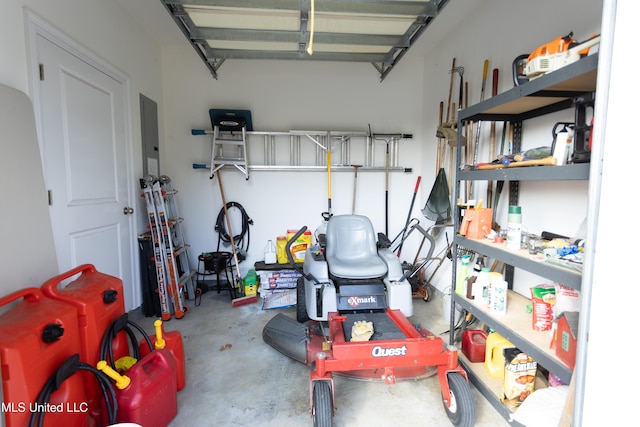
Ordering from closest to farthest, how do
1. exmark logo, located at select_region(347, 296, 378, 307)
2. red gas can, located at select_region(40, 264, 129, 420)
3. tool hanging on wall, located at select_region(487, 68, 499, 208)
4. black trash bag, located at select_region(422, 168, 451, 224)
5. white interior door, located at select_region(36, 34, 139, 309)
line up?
red gas can, located at select_region(40, 264, 129, 420)
white interior door, located at select_region(36, 34, 139, 309)
exmark logo, located at select_region(347, 296, 378, 307)
tool hanging on wall, located at select_region(487, 68, 499, 208)
black trash bag, located at select_region(422, 168, 451, 224)

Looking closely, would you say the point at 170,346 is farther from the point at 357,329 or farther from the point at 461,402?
the point at 461,402

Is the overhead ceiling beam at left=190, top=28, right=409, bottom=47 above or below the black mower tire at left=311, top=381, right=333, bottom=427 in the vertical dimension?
above

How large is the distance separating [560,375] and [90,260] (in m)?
2.86

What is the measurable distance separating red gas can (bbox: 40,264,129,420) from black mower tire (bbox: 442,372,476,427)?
1.66 metres

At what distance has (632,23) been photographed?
3.02 ft

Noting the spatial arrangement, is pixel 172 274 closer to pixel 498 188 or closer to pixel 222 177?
pixel 222 177

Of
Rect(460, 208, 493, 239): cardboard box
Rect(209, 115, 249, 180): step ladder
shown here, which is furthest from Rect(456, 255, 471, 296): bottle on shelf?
Rect(209, 115, 249, 180): step ladder

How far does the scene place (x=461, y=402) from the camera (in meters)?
1.52

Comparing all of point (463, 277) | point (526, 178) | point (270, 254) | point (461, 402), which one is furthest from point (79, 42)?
point (461, 402)

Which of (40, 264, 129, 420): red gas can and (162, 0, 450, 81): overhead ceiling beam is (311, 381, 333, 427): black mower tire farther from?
(162, 0, 450, 81): overhead ceiling beam

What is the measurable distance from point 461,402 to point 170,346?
153 centimetres

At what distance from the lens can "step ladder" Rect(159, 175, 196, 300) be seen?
3.09 m

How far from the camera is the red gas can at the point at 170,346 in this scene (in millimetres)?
1693

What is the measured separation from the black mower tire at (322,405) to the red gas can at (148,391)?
71 cm
